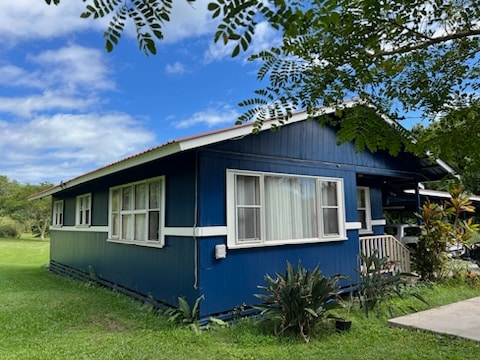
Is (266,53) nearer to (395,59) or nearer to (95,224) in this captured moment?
(395,59)

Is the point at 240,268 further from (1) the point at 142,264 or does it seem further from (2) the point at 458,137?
(2) the point at 458,137

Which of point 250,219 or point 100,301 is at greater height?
point 250,219

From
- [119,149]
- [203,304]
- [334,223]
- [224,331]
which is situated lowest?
[224,331]

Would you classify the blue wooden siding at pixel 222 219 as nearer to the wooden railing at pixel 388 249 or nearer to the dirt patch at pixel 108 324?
the wooden railing at pixel 388 249

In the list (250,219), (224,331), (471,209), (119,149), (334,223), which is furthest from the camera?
(119,149)

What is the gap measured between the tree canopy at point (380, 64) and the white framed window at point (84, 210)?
775 centimetres

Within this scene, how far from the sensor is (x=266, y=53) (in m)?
3.49

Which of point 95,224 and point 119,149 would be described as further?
point 119,149

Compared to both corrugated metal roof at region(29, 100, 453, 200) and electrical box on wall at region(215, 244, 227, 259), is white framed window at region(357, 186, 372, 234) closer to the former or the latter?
corrugated metal roof at region(29, 100, 453, 200)

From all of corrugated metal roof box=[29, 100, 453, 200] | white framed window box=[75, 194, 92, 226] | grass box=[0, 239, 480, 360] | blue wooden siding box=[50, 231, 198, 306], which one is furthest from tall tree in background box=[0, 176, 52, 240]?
corrugated metal roof box=[29, 100, 453, 200]

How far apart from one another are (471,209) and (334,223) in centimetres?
431

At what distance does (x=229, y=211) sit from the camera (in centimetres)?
592

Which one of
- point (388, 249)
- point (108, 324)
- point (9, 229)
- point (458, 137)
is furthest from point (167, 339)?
point (9, 229)

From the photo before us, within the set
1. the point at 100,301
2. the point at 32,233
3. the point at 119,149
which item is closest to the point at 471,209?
the point at 100,301
